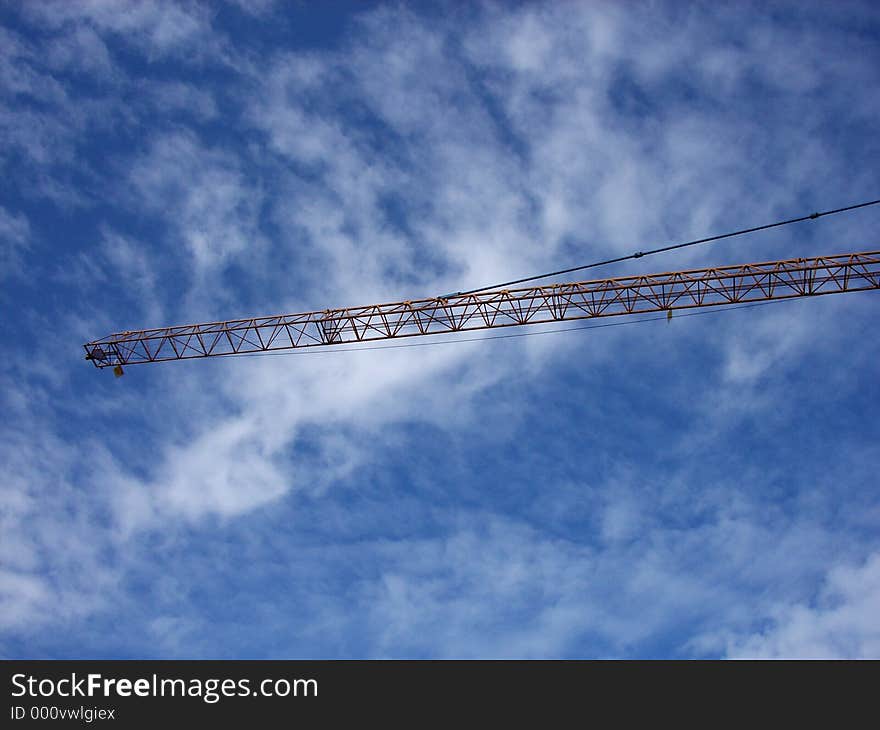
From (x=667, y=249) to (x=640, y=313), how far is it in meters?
5.71

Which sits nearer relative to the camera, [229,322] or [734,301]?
[734,301]

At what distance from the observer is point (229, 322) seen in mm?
80500

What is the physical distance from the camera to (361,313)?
75938 millimetres

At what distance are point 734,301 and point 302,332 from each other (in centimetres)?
3546

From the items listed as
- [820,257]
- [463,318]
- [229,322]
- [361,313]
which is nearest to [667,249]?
[820,257]

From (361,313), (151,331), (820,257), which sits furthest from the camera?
(151,331)
